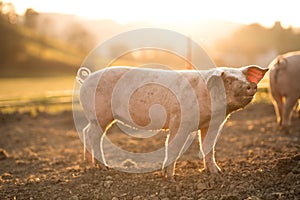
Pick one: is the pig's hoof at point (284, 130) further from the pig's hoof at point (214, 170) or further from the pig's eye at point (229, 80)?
the pig's eye at point (229, 80)

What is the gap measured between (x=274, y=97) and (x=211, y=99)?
4948mm

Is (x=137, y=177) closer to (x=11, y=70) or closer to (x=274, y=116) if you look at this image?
(x=274, y=116)

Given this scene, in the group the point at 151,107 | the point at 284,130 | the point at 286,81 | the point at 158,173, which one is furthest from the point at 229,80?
the point at 284,130

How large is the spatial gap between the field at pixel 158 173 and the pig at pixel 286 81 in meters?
0.50

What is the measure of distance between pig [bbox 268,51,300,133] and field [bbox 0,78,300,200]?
1.63ft

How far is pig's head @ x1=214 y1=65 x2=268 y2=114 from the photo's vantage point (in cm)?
489

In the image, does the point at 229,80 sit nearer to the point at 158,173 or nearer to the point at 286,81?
the point at 158,173

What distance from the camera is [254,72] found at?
Result: 5.14 meters

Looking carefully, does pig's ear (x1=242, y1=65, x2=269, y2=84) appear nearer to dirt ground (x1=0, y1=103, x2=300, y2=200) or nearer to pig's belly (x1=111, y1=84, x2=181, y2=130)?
pig's belly (x1=111, y1=84, x2=181, y2=130)

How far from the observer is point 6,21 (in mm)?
79000

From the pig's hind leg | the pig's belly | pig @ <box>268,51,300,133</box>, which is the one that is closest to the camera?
the pig's belly

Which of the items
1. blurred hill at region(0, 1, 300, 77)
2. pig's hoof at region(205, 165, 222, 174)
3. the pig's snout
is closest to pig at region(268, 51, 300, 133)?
pig's hoof at region(205, 165, 222, 174)

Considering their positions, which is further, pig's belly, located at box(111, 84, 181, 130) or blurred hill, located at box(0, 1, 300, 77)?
blurred hill, located at box(0, 1, 300, 77)

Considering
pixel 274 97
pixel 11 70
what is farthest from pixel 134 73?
pixel 11 70
